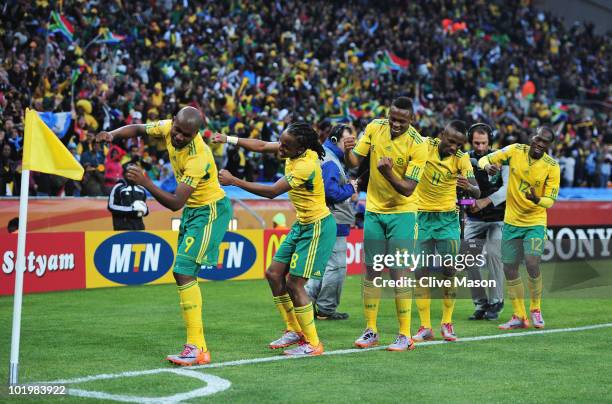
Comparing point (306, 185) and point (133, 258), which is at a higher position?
point (306, 185)

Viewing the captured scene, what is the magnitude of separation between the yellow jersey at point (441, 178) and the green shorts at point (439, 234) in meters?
0.08

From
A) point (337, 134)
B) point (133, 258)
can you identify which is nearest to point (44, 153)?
point (337, 134)

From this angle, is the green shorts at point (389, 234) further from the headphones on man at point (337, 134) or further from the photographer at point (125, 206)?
the photographer at point (125, 206)

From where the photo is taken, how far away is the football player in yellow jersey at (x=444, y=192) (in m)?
10.0

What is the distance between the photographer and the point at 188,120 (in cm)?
796

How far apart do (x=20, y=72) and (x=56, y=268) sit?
23.7ft

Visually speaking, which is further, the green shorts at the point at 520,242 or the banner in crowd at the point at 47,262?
the banner in crowd at the point at 47,262

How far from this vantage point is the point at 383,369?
314 inches

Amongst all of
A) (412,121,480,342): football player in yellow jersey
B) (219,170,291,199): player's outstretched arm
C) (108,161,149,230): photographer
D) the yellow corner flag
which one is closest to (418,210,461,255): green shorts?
(412,121,480,342): football player in yellow jersey

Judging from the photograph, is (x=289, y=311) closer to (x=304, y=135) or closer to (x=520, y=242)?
(x=304, y=135)

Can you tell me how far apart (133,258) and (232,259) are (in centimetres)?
205

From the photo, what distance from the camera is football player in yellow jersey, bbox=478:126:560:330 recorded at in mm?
10883

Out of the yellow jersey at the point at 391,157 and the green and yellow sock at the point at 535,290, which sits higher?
the yellow jersey at the point at 391,157

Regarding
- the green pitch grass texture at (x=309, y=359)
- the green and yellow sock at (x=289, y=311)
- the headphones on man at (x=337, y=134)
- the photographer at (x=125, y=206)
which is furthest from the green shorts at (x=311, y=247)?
the photographer at (x=125, y=206)
